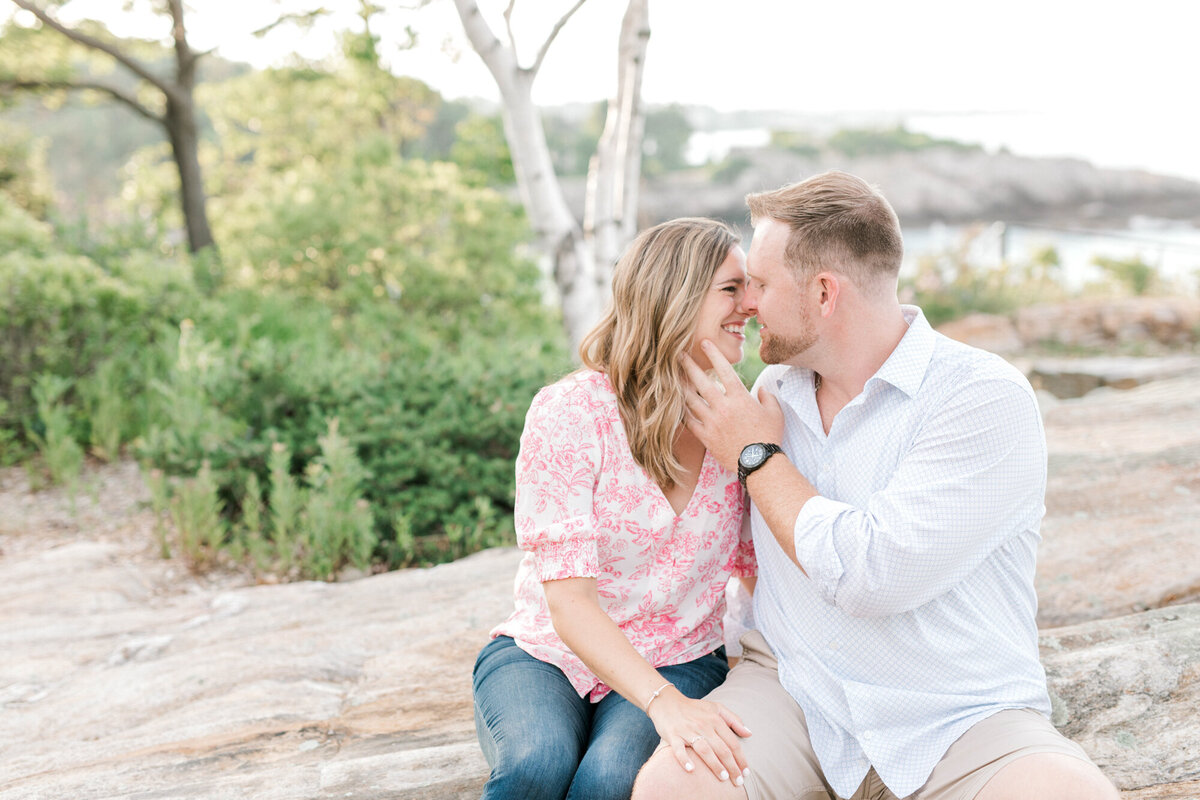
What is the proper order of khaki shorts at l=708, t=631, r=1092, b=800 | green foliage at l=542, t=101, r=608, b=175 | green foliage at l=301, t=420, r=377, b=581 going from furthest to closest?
green foliage at l=542, t=101, r=608, b=175, green foliage at l=301, t=420, r=377, b=581, khaki shorts at l=708, t=631, r=1092, b=800

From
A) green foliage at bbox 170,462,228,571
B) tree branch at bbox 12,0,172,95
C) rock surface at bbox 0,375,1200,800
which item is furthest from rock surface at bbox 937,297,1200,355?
tree branch at bbox 12,0,172,95

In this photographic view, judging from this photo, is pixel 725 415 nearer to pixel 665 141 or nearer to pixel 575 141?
pixel 575 141

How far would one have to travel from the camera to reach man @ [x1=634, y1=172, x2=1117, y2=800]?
1.91m

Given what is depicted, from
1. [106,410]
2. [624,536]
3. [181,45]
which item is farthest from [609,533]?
[181,45]

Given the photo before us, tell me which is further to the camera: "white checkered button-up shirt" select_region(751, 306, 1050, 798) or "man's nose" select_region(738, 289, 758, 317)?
"man's nose" select_region(738, 289, 758, 317)

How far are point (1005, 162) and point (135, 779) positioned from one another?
56476 millimetres

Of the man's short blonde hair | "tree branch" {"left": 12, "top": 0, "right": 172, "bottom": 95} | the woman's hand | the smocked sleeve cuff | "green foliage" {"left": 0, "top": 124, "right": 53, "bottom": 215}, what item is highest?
"tree branch" {"left": 12, "top": 0, "right": 172, "bottom": 95}

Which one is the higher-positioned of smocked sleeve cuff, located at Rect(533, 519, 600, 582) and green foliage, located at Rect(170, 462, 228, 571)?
smocked sleeve cuff, located at Rect(533, 519, 600, 582)

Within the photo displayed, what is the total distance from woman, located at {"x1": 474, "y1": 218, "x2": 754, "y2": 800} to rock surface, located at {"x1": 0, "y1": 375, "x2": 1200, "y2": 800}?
459 mm

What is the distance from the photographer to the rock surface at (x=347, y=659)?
8.13 feet

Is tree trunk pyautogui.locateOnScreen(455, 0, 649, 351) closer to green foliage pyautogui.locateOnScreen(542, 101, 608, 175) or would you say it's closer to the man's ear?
the man's ear

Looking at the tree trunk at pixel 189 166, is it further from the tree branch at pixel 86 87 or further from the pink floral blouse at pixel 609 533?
the pink floral blouse at pixel 609 533

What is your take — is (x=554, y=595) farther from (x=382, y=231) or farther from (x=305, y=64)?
(x=305, y=64)

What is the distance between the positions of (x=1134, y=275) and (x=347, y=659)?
13.7m
